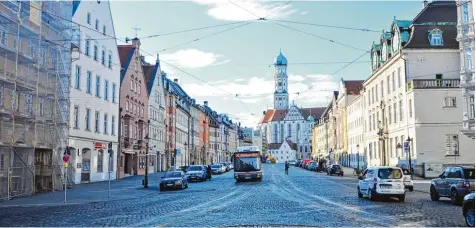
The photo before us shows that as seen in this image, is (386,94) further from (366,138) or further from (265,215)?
(265,215)

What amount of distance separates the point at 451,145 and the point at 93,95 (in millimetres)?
34036

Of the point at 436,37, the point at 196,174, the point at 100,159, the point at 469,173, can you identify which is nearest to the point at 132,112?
the point at 100,159

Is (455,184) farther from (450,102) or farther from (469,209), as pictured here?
(450,102)

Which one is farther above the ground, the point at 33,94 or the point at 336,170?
the point at 33,94

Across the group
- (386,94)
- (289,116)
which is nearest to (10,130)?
(386,94)

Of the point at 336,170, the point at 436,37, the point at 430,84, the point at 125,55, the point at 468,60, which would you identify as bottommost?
the point at 336,170

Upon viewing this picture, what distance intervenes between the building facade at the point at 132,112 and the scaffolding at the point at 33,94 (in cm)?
1733

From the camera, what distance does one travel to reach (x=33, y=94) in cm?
2908

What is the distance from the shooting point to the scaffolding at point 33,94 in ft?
86.0

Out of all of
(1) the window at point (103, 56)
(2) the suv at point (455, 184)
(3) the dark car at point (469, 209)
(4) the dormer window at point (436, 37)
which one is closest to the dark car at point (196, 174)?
(1) the window at point (103, 56)

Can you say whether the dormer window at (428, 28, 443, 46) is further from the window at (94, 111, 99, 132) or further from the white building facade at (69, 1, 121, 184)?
the window at (94, 111, 99, 132)

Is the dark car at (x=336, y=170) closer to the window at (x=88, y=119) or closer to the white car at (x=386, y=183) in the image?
the window at (x=88, y=119)

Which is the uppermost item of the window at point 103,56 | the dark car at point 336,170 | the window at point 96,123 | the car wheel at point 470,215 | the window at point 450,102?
the window at point 103,56

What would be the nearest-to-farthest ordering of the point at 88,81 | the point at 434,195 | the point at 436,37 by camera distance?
the point at 434,195, the point at 88,81, the point at 436,37
